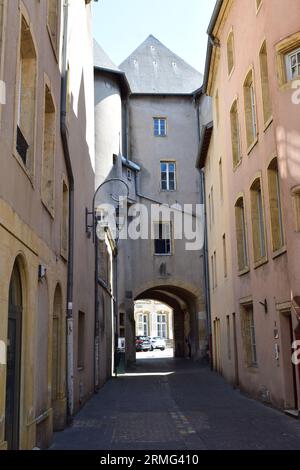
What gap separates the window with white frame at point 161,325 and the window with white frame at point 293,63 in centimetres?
5354

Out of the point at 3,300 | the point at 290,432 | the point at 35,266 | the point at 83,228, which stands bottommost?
the point at 290,432

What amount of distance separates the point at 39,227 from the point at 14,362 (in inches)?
85.9

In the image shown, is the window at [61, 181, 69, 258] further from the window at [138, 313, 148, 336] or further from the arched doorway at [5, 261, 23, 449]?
the window at [138, 313, 148, 336]

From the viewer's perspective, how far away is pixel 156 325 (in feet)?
209

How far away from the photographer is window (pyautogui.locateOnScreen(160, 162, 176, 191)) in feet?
107

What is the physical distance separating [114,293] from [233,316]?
9147 mm

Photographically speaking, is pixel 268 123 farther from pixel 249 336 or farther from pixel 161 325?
pixel 161 325

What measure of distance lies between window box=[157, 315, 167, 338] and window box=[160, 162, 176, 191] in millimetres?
33785

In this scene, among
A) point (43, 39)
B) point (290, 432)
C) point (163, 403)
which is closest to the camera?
point (43, 39)

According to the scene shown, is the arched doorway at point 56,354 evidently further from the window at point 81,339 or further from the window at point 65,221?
the window at point 81,339

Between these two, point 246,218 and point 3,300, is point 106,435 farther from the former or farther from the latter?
point 246,218

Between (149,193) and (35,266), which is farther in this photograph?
(149,193)

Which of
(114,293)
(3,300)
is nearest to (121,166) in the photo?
(114,293)

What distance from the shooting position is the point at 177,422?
11414mm
